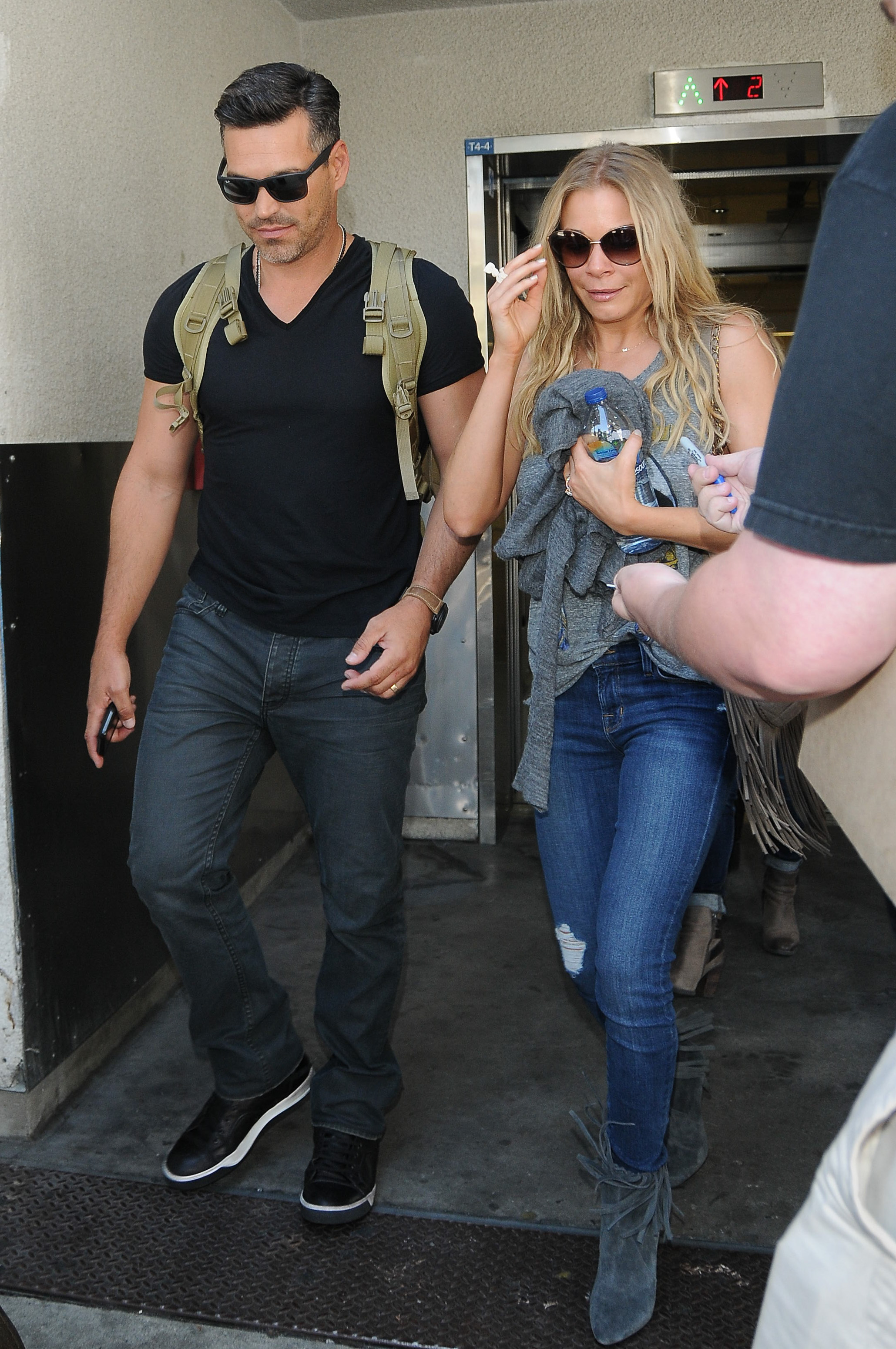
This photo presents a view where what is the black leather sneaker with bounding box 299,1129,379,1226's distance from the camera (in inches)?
95.3

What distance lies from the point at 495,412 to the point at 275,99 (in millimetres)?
738

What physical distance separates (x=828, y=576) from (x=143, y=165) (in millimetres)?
2941

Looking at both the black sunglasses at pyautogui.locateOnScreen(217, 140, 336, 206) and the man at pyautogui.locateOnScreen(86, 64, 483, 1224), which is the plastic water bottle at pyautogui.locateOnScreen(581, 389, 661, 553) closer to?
the man at pyautogui.locateOnScreen(86, 64, 483, 1224)

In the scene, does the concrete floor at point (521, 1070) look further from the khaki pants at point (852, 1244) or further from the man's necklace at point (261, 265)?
the man's necklace at point (261, 265)

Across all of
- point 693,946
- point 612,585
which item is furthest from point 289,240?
point 693,946

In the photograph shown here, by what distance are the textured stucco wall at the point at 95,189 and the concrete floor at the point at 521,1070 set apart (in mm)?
1615

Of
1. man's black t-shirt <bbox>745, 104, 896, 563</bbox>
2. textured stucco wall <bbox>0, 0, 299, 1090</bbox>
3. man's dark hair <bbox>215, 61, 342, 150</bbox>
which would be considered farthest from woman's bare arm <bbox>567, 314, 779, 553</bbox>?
textured stucco wall <bbox>0, 0, 299, 1090</bbox>

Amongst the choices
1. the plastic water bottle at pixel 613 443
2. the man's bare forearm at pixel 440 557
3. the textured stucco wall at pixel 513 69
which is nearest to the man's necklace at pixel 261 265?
the man's bare forearm at pixel 440 557

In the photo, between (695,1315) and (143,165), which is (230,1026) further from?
(143,165)

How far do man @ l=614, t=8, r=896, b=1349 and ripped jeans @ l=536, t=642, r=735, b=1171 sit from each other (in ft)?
3.53

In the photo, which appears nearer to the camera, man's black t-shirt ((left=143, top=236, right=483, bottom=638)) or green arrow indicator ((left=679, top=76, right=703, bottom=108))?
man's black t-shirt ((left=143, top=236, right=483, bottom=638))

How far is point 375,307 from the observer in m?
2.38

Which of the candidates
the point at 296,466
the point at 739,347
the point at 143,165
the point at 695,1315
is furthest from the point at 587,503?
the point at 143,165

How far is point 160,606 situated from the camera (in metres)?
3.45
